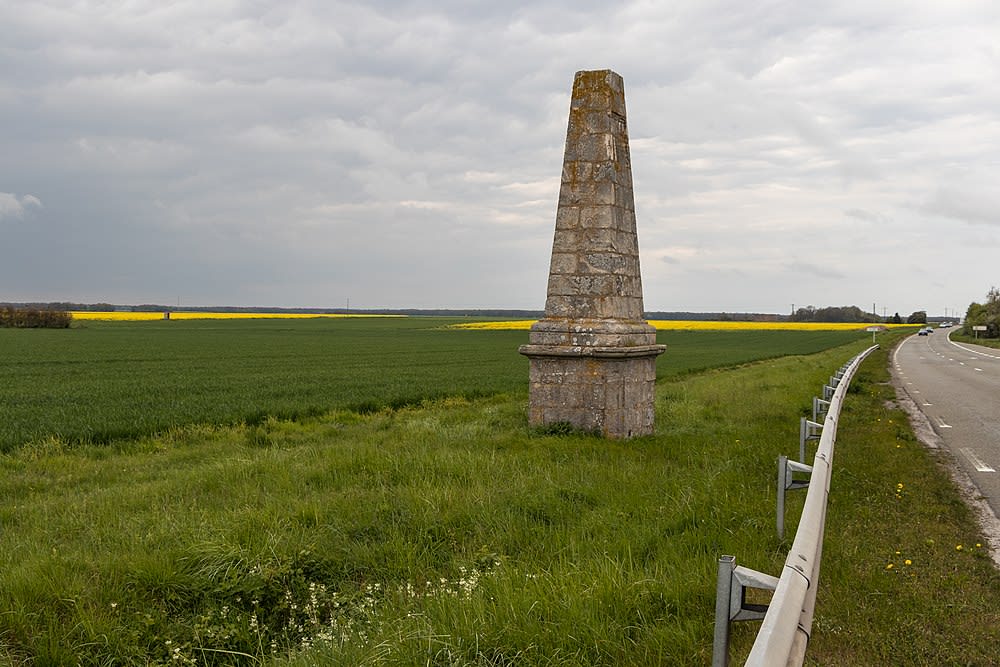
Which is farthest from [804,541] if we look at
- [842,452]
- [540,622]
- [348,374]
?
[348,374]

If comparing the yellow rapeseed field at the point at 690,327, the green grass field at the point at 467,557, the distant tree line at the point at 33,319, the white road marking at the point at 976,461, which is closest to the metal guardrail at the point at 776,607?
the green grass field at the point at 467,557

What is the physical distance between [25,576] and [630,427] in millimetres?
6511

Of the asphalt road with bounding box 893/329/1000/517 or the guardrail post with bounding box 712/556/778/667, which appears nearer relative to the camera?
the guardrail post with bounding box 712/556/778/667

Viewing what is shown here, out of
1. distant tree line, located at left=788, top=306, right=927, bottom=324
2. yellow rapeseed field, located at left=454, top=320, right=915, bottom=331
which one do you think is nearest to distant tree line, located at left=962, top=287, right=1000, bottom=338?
yellow rapeseed field, located at left=454, top=320, right=915, bottom=331

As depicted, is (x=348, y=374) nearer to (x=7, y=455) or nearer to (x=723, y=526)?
(x=7, y=455)

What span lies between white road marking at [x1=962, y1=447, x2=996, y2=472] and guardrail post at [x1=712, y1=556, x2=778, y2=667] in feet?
23.3

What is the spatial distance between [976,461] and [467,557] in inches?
264

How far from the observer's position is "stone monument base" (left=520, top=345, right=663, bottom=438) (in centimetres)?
895

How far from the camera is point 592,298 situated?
9.10 m

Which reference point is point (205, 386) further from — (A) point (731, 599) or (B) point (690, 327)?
(B) point (690, 327)

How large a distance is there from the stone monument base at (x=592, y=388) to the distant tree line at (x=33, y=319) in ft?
248

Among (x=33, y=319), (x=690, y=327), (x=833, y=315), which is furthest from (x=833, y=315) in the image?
(x=33, y=319)

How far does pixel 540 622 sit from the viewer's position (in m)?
3.42

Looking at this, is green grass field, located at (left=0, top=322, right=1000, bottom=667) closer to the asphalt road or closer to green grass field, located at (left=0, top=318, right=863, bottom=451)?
the asphalt road
